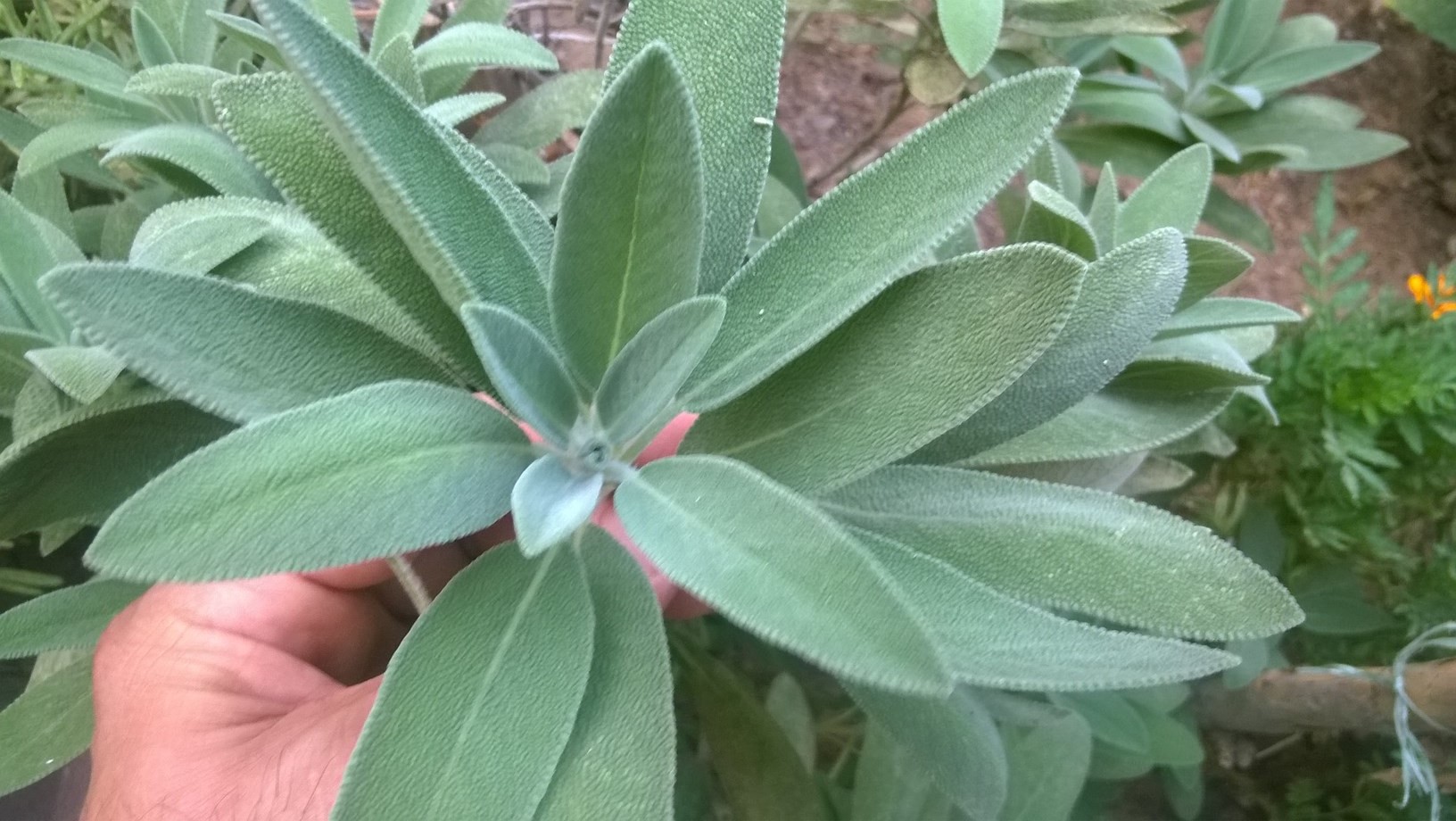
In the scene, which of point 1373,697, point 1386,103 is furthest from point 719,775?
point 1386,103

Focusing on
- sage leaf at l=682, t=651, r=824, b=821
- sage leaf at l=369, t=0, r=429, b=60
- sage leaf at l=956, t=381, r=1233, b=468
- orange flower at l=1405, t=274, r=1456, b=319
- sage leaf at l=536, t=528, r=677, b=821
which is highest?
sage leaf at l=369, t=0, r=429, b=60

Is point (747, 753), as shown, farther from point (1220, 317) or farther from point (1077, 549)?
point (1220, 317)

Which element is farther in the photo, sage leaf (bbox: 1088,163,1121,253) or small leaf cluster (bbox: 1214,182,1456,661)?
small leaf cluster (bbox: 1214,182,1456,661)

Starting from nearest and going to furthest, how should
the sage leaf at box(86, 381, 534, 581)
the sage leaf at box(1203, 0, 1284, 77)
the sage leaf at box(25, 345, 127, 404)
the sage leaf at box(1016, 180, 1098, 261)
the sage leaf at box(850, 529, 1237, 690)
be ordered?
the sage leaf at box(86, 381, 534, 581), the sage leaf at box(850, 529, 1237, 690), the sage leaf at box(25, 345, 127, 404), the sage leaf at box(1016, 180, 1098, 261), the sage leaf at box(1203, 0, 1284, 77)

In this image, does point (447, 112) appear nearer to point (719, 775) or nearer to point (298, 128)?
point (298, 128)

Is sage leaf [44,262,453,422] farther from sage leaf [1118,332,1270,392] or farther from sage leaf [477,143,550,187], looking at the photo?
sage leaf [1118,332,1270,392]


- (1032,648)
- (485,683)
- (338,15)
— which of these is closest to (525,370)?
(485,683)

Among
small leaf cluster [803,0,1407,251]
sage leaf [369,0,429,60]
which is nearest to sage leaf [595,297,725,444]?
sage leaf [369,0,429,60]
